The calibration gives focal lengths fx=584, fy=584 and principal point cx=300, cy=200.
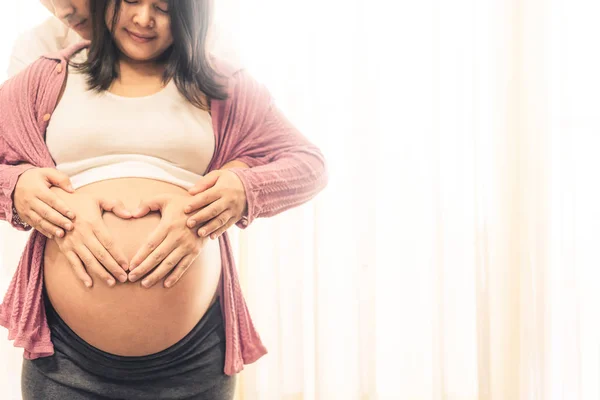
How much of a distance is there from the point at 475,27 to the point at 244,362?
4.32 feet

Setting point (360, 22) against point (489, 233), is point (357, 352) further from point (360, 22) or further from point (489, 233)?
point (360, 22)

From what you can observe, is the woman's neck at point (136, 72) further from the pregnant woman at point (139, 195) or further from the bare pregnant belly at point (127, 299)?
the bare pregnant belly at point (127, 299)

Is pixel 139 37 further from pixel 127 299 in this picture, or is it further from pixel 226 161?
pixel 127 299

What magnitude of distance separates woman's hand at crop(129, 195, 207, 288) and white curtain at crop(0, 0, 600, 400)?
79 cm

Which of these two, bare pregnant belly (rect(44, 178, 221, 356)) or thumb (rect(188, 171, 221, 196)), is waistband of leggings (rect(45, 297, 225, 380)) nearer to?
bare pregnant belly (rect(44, 178, 221, 356))

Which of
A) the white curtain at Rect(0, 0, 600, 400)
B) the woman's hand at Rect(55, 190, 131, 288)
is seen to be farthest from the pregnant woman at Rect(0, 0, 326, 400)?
the white curtain at Rect(0, 0, 600, 400)

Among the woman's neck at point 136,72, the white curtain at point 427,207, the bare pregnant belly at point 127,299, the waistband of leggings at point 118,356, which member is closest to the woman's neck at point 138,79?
the woman's neck at point 136,72

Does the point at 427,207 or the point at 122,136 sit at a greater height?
the point at 122,136

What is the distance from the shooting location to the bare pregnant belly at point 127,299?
34.8 inches

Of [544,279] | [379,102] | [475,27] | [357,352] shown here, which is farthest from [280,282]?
[475,27]

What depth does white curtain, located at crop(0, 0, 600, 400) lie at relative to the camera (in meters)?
1.69

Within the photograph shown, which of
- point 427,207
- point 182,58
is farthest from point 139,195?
point 427,207

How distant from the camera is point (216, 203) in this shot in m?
0.90

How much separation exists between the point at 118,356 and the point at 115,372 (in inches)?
1.1
